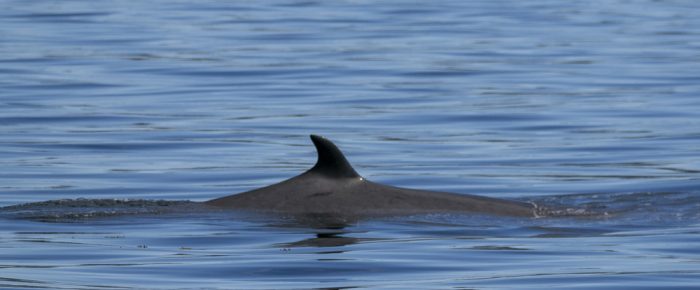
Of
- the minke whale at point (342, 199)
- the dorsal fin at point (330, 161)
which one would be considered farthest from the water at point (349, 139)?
the dorsal fin at point (330, 161)

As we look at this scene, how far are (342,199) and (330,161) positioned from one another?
334 mm

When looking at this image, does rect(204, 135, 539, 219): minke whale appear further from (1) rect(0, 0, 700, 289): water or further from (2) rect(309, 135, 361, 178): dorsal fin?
(1) rect(0, 0, 700, 289): water

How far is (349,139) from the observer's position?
16750 mm

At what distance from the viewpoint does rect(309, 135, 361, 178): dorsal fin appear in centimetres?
1051

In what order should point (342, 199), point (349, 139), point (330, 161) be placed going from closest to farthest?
1. point (330, 161)
2. point (342, 199)
3. point (349, 139)

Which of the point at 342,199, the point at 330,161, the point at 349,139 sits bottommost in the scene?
the point at 342,199

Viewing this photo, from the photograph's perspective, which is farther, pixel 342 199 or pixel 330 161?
pixel 342 199

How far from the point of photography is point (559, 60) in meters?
25.3

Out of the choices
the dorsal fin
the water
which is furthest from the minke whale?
the water

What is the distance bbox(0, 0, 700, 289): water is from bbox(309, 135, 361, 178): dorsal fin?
0.37 m

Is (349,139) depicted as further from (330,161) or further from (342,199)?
(330,161)

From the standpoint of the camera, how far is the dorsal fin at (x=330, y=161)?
10.5 m

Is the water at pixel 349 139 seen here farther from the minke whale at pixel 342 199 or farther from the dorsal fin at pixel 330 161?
the dorsal fin at pixel 330 161

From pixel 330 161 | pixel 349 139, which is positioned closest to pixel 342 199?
pixel 330 161
